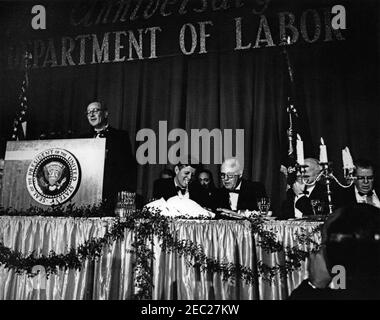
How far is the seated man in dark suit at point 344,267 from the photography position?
A: 3.65m

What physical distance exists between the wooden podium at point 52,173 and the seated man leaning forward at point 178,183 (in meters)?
0.57

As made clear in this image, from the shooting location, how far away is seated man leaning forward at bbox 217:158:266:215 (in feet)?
13.4

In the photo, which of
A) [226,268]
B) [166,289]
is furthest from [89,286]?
[226,268]

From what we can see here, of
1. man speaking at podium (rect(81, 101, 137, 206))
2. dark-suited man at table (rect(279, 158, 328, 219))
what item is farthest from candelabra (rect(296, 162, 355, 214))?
man speaking at podium (rect(81, 101, 137, 206))

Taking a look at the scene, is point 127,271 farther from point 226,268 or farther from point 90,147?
point 90,147

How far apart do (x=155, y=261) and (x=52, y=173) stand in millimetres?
1379

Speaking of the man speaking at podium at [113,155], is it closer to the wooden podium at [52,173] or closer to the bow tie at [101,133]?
the bow tie at [101,133]

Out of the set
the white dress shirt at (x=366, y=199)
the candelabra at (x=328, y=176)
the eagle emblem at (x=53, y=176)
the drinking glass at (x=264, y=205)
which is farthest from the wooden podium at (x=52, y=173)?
the white dress shirt at (x=366, y=199)

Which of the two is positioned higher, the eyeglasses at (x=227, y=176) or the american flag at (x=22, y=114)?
the american flag at (x=22, y=114)

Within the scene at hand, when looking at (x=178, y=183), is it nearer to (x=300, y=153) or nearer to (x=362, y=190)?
(x=300, y=153)

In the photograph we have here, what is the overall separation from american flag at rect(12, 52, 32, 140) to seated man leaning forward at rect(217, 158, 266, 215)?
2167mm

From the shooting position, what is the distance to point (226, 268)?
143 inches

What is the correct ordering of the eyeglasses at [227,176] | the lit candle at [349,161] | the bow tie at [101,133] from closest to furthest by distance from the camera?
the lit candle at [349,161] < the eyeglasses at [227,176] < the bow tie at [101,133]

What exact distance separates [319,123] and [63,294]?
9.25 feet
